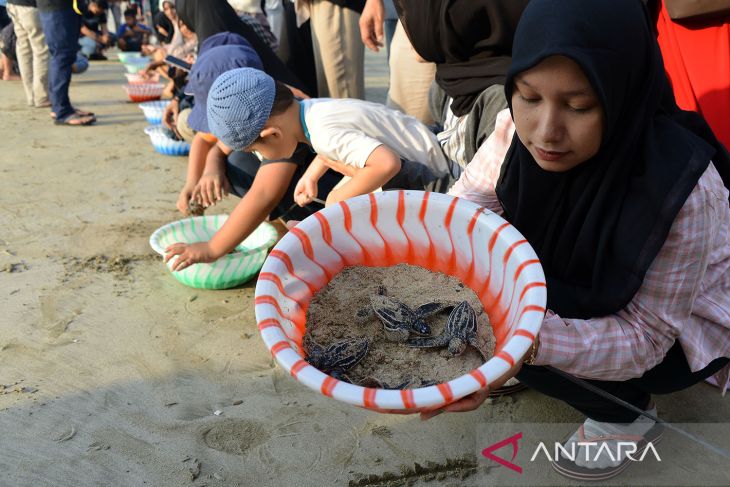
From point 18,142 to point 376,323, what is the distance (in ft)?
14.1

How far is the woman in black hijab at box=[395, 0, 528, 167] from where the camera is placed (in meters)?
1.82

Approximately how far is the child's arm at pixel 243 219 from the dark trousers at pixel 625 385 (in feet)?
3.78

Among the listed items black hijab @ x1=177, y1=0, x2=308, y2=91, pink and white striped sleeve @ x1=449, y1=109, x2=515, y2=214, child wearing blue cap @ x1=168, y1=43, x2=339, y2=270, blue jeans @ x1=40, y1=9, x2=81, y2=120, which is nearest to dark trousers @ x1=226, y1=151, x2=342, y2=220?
child wearing blue cap @ x1=168, y1=43, x2=339, y2=270

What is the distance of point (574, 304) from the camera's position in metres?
1.31

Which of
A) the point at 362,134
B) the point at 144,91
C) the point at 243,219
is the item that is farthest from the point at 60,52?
the point at 362,134

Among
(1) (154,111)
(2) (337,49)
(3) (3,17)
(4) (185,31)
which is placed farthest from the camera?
(3) (3,17)

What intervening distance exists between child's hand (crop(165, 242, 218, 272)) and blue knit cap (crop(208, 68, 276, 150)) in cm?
40

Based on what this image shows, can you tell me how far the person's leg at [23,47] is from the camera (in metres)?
5.25

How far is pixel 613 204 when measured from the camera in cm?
118

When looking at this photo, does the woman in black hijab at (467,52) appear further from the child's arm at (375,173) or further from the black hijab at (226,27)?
the black hijab at (226,27)

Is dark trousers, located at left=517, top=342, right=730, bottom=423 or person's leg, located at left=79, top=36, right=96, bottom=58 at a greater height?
dark trousers, located at left=517, top=342, right=730, bottom=423

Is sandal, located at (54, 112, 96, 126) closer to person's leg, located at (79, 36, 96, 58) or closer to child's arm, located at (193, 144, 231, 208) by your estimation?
child's arm, located at (193, 144, 231, 208)

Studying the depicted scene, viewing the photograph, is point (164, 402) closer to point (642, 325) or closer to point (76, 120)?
point (642, 325)

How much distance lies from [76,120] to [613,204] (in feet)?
16.3
